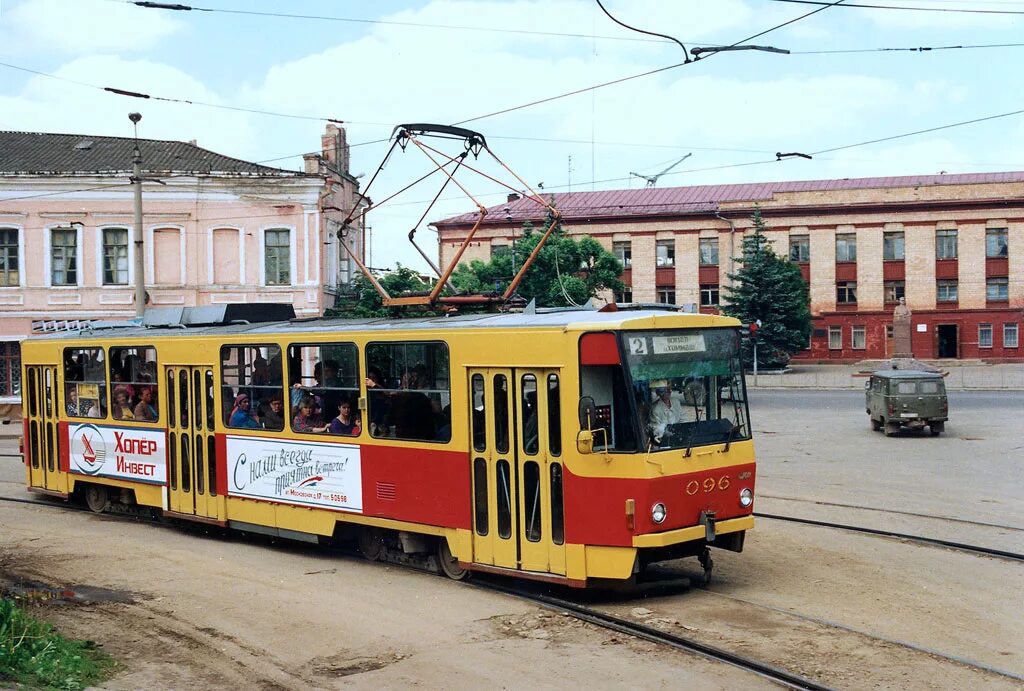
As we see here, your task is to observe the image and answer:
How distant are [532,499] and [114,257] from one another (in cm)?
3125

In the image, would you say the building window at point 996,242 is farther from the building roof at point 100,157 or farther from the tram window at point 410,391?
the tram window at point 410,391

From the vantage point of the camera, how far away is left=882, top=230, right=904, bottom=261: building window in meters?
65.6

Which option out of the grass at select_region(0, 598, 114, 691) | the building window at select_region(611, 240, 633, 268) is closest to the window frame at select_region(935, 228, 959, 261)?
the building window at select_region(611, 240, 633, 268)

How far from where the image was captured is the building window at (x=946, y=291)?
65.4 meters

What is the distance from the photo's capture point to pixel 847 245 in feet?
218

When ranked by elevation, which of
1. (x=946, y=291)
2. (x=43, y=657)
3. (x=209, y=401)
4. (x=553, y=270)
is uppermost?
(x=553, y=270)

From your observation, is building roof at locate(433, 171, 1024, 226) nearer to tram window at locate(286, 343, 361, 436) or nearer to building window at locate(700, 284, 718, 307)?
building window at locate(700, 284, 718, 307)

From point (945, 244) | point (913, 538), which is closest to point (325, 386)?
point (913, 538)

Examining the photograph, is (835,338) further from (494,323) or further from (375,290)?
(494,323)

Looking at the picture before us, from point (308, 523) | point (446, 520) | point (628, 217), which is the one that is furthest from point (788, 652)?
point (628, 217)

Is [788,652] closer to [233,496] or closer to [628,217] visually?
[233,496]

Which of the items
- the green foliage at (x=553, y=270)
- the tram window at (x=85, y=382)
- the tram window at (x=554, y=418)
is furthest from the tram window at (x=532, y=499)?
the green foliage at (x=553, y=270)

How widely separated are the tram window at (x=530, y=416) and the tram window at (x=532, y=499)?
0.16 metres

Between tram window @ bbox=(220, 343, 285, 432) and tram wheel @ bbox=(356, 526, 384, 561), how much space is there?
169 cm
